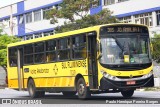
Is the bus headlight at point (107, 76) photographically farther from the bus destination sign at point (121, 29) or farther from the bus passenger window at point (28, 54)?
the bus passenger window at point (28, 54)

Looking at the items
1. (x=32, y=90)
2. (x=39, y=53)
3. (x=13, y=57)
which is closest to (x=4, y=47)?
(x=13, y=57)

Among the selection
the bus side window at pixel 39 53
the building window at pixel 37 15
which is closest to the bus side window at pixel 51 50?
the bus side window at pixel 39 53

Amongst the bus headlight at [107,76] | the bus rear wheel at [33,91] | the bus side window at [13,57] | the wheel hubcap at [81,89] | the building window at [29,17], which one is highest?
the building window at [29,17]

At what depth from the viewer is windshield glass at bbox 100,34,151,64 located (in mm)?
19000

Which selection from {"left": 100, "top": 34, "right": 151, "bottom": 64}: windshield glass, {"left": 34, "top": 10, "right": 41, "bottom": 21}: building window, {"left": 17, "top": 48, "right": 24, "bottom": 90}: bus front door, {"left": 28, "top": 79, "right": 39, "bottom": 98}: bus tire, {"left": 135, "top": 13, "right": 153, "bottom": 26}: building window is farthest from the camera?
{"left": 34, "top": 10, "right": 41, "bottom": 21}: building window

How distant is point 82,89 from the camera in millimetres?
20125

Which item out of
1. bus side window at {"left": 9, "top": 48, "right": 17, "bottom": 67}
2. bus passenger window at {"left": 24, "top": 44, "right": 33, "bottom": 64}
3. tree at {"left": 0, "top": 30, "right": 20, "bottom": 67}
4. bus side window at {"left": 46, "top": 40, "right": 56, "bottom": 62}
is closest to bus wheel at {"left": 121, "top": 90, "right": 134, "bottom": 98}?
bus side window at {"left": 46, "top": 40, "right": 56, "bottom": 62}

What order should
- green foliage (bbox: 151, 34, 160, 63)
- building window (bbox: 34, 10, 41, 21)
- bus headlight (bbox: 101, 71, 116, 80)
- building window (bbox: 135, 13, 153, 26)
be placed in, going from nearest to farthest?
bus headlight (bbox: 101, 71, 116, 80) → green foliage (bbox: 151, 34, 160, 63) → building window (bbox: 135, 13, 153, 26) → building window (bbox: 34, 10, 41, 21)

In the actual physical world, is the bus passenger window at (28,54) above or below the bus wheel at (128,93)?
above

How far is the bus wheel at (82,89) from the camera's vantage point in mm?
19750

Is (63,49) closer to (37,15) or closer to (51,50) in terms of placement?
(51,50)

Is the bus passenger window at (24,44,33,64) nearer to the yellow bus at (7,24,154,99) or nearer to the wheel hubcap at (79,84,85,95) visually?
the yellow bus at (7,24,154,99)

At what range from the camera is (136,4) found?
50.2 meters

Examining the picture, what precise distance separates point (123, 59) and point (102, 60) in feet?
2.69
